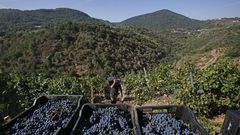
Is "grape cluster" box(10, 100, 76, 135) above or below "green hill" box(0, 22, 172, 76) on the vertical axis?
above

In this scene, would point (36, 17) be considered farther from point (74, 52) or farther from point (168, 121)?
point (168, 121)

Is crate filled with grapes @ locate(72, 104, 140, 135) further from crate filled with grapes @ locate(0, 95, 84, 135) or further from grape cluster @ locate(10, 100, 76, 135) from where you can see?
grape cluster @ locate(10, 100, 76, 135)

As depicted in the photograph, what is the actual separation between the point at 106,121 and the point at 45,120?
1078 mm

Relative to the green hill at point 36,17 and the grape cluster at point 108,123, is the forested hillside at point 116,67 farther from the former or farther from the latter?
the green hill at point 36,17

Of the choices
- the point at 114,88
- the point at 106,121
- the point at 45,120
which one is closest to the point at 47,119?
the point at 45,120

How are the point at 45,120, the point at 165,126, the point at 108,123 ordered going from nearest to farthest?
1. the point at 165,126
2. the point at 108,123
3. the point at 45,120

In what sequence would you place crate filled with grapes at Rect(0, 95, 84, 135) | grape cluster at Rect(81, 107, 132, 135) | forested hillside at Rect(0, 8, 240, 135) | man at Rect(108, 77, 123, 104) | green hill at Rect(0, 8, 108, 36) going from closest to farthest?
grape cluster at Rect(81, 107, 132, 135) < crate filled with grapes at Rect(0, 95, 84, 135) < man at Rect(108, 77, 123, 104) < forested hillside at Rect(0, 8, 240, 135) < green hill at Rect(0, 8, 108, 36)

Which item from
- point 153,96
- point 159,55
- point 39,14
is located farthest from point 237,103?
point 39,14

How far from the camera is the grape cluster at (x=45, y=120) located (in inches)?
167

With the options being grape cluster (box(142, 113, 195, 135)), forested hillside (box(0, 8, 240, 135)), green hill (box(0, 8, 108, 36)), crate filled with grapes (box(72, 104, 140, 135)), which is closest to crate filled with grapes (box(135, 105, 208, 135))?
grape cluster (box(142, 113, 195, 135))

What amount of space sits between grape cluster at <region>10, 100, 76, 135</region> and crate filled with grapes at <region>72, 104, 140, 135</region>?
0.85 feet

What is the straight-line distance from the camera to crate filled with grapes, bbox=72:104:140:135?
12.6 ft

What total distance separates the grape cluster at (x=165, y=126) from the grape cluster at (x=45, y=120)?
106cm

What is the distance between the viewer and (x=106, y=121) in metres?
4.05
